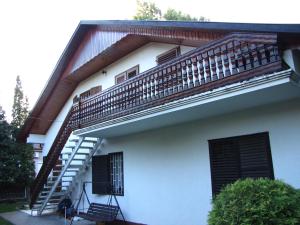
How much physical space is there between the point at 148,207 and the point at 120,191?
5.81 ft

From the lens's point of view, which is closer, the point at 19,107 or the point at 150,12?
the point at 150,12

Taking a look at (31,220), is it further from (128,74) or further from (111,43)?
(111,43)

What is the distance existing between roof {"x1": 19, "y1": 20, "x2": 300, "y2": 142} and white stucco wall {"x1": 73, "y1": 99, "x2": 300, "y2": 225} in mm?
1975

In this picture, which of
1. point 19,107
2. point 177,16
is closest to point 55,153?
point 177,16

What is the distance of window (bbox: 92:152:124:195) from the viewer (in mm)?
11500

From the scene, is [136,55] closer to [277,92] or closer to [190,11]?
[277,92]

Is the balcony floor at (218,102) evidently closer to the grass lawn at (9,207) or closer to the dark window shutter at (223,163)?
the dark window shutter at (223,163)

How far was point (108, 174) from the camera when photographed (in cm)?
1196

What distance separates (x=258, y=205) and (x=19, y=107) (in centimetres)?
3140

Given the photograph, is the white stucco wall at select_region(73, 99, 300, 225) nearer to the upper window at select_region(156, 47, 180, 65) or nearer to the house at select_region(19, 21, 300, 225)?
the house at select_region(19, 21, 300, 225)

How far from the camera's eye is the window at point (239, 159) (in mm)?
7070

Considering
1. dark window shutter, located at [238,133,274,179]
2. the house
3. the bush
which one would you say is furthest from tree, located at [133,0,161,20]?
the bush

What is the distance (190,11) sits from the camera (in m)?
29.6

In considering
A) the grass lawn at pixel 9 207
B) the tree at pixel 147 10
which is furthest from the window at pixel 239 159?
the tree at pixel 147 10
